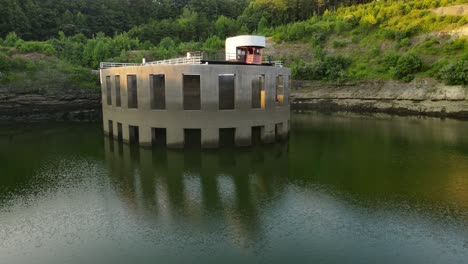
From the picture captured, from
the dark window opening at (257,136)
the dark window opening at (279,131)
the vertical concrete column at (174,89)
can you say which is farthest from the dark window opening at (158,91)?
the dark window opening at (279,131)

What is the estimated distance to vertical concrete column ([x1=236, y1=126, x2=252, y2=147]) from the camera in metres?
38.8

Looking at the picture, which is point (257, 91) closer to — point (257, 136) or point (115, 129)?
point (257, 136)

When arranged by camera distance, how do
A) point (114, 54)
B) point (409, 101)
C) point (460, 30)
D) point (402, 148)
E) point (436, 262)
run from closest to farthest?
point (436, 262), point (402, 148), point (409, 101), point (460, 30), point (114, 54)

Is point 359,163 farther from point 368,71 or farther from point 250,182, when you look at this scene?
point 368,71

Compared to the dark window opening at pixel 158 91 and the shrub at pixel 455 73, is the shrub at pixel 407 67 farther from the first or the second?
the dark window opening at pixel 158 91

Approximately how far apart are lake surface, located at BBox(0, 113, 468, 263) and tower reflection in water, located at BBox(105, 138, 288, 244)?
0.30ft

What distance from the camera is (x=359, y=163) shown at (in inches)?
1319

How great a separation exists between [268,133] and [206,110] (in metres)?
8.14

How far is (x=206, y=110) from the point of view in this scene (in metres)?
37.2

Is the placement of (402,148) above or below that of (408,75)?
below

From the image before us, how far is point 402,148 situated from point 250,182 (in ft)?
68.0

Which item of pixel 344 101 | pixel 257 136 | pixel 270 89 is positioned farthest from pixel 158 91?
pixel 344 101

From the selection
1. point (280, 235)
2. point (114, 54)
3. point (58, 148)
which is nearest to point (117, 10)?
point (114, 54)

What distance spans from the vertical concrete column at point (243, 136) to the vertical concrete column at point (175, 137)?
5934 mm
